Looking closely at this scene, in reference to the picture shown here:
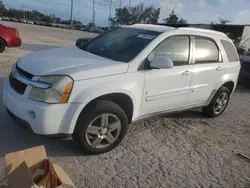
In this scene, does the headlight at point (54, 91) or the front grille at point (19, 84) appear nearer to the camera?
the headlight at point (54, 91)

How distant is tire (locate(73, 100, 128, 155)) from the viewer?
10.1 feet

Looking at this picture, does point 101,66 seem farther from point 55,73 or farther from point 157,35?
point 157,35

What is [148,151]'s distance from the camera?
3643mm

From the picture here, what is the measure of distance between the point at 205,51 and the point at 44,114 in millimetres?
3018

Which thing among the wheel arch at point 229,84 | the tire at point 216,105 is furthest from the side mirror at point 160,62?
the wheel arch at point 229,84

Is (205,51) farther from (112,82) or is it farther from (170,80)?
(112,82)

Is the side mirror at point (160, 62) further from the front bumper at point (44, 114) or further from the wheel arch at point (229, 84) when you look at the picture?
the wheel arch at point (229, 84)

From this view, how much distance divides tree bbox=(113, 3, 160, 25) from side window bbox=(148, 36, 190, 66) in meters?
70.8

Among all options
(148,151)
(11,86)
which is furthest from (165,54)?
(11,86)

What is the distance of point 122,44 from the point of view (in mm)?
3943

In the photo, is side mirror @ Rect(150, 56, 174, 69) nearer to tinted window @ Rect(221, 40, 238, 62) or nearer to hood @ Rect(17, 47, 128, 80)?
hood @ Rect(17, 47, 128, 80)

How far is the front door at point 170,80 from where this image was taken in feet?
11.9

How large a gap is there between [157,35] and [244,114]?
349cm

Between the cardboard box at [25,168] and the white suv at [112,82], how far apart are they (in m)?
0.37
